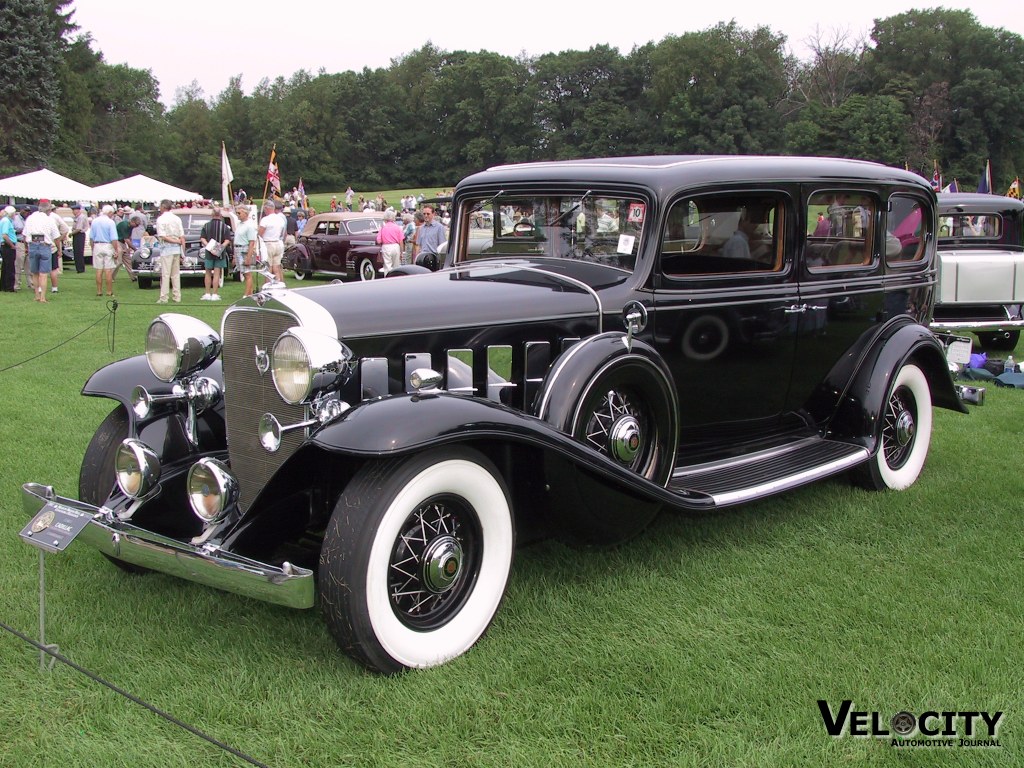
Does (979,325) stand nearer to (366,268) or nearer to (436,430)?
(436,430)

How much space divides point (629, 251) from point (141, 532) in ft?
8.20

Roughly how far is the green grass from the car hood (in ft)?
3.82

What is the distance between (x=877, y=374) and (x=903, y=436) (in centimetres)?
50

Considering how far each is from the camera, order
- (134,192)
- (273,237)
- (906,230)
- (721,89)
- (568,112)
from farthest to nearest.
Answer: (568,112), (721,89), (134,192), (273,237), (906,230)

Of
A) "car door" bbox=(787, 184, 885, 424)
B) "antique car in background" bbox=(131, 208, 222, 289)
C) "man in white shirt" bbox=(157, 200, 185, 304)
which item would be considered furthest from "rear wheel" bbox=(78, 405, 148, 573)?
"antique car in background" bbox=(131, 208, 222, 289)

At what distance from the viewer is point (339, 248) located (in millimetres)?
19344

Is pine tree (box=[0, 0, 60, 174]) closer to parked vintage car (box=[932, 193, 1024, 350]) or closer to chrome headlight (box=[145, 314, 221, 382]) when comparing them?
parked vintage car (box=[932, 193, 1024, 350])

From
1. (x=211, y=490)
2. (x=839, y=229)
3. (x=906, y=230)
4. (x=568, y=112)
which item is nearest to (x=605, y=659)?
(x=211, y=490)

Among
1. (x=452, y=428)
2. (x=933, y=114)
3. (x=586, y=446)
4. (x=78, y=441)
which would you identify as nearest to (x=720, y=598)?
(x=586, y=446)

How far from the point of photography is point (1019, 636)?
10.8 ft

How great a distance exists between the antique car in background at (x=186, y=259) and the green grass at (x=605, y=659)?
45.4 ft

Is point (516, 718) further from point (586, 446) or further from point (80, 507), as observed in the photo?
point (80, 507)

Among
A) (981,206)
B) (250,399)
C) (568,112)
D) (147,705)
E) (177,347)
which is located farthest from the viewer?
(568,112)

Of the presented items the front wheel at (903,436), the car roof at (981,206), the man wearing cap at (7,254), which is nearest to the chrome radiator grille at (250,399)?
the front wheel at (903,436)
